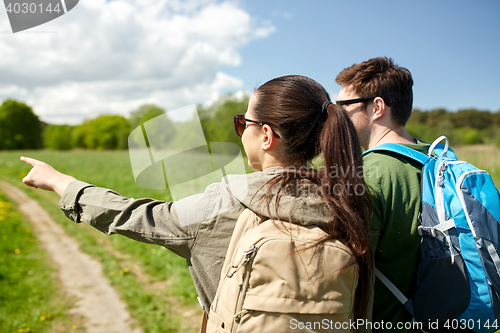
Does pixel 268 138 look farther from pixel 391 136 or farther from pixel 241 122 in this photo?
pixel 391 136

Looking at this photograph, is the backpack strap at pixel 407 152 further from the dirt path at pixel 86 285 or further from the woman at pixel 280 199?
the dirt path at pixel 86 285

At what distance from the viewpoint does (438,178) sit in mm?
1691

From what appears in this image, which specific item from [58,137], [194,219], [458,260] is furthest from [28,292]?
[58,137]

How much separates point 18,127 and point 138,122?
2520 inches

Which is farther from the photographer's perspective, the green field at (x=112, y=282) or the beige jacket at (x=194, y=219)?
the green field at (x=112, y=282)

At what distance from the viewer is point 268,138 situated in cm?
159

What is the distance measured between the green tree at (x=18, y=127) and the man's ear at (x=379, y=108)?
8524 cm

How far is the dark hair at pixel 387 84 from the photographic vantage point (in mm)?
2322

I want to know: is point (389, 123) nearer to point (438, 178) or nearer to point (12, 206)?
point (438, 178)

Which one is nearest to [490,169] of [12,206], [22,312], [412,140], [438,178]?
[412,140]

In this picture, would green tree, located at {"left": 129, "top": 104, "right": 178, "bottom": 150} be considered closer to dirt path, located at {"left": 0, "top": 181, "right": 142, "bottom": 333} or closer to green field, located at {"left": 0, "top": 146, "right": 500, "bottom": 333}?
green field, located at {"left": 0, "top": 146, "right": 500, "bottom": 333}

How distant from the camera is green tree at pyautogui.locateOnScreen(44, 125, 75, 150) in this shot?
86.7m

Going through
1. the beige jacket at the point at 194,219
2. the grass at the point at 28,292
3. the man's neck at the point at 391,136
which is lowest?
the grass at the point at 28,292

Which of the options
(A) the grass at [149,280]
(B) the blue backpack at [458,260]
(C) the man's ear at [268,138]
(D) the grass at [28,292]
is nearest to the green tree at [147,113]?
(C) the man's ear at [268,138]
